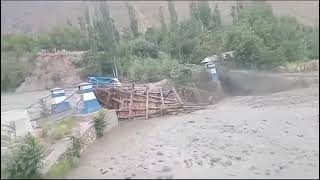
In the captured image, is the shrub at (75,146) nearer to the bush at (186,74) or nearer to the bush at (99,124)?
the bush at (99,124)

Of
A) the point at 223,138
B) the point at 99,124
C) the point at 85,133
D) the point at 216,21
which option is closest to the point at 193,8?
the point at 216,21

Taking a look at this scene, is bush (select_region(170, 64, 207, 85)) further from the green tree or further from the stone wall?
the stone wall

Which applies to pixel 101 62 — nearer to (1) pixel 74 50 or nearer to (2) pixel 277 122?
(1) pixel 74 50

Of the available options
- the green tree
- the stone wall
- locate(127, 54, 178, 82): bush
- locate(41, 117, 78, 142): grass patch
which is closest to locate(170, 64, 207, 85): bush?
locate(127, 54, 178, 82): bush

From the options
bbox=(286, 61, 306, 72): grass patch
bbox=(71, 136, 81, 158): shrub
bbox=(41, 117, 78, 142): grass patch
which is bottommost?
bbox=(71, 136, 81, 158): shrub

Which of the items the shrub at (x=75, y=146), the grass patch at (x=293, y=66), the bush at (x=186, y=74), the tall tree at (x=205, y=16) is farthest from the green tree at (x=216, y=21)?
the shrub at (x=75, y=146)

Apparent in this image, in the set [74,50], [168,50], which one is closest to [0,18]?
[168,50]

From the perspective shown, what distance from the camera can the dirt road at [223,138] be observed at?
7367 millimetres

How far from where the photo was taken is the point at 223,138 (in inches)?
409

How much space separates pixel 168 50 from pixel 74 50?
27.1 feet

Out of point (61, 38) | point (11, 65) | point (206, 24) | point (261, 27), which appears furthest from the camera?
point (61, 38)

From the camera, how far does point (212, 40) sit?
22.7m

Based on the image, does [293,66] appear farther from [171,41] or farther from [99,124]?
[171,41]

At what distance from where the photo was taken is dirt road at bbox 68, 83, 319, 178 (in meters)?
7.37
